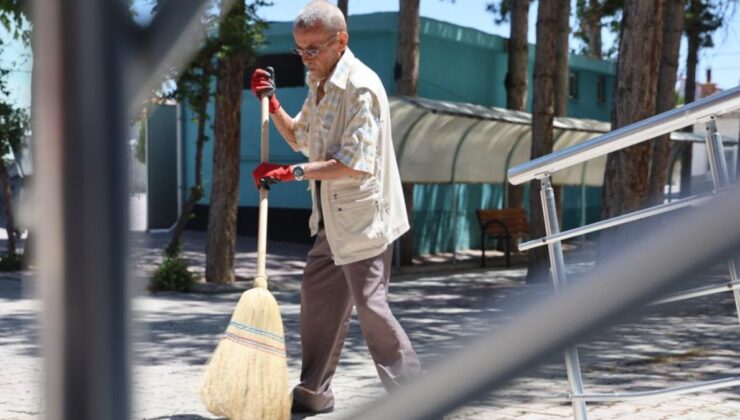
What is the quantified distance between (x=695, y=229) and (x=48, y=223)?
314 millimetres

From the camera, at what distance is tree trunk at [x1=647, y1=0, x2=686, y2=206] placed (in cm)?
1795

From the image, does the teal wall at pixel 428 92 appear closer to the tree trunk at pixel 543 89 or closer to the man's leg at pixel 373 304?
the tree trunk at pixel 543 89

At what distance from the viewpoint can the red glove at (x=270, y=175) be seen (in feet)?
15.9

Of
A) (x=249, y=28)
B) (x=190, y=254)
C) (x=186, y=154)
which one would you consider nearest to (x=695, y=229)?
(x=249, y=28)

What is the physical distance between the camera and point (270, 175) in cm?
489

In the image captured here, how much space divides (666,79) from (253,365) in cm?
1522

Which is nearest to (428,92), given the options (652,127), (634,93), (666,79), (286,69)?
(286,69)

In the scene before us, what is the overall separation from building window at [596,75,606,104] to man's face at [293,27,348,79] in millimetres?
27830

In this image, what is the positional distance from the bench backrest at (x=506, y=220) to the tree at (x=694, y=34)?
505cm

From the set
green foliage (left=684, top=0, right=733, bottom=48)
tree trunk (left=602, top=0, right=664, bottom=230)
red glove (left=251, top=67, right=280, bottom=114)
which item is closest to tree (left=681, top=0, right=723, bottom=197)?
green foliage (left=684, top=0, right=733, bottom=48)

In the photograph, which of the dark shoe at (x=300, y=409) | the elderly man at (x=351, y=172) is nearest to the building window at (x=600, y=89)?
the dark shoe at (x=300, y=409)

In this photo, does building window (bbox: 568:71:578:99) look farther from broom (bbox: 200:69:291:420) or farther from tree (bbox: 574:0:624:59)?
broom (bbox: 200:69:291:420)

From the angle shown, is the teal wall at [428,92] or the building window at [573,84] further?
the building window at [573,84]

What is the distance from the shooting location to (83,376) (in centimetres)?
59
